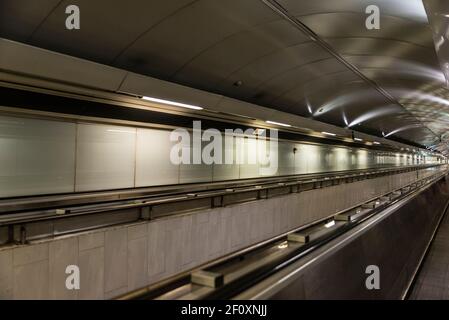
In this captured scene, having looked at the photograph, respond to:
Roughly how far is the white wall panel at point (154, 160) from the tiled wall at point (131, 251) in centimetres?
202

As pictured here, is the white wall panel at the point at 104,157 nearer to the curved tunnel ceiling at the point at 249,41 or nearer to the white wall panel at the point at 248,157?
the curved tunnel ceiling at the point at 249,41

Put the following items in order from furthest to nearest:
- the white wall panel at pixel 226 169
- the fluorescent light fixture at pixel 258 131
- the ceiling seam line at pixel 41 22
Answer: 1. the fluorescent light fixture at pixel 258 131
2. the white wall panel at pixel 226 169
3. the ceiling seam line at pixel 41 22

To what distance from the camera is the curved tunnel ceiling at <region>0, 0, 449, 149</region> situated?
4973 mm

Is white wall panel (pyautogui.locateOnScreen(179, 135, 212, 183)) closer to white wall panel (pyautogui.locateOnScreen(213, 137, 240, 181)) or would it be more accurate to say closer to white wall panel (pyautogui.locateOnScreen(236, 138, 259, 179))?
white wall panel (pyautogui.locateOnScreen(213, 137, 240, 181))

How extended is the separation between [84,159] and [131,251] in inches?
91.8

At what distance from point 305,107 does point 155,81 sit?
7681 mm

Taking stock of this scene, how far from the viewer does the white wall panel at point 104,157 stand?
20.0 ft

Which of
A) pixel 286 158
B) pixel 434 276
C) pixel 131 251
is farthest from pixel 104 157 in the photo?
pixel 286 158

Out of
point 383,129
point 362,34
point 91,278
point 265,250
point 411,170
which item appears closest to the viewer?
point 265,250

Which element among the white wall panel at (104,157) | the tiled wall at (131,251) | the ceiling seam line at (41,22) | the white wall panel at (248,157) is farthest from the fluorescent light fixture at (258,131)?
the ceiling seam line at (41,22)

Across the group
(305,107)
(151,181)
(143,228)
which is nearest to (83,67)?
(143,228)

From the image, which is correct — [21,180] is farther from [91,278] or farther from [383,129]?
[383,129]

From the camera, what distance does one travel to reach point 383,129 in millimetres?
21344

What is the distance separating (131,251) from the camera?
468 centimetres
